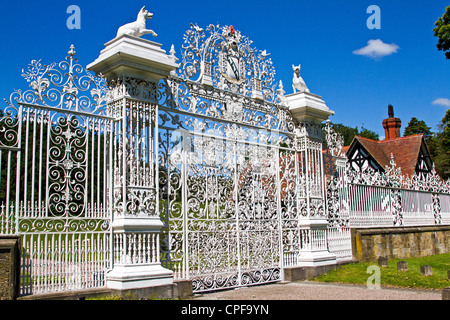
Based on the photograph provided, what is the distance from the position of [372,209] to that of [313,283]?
4.10m

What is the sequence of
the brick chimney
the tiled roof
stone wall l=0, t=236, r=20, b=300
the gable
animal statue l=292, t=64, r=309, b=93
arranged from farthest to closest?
1. the brick chimney
2. the gable
3. the tiled roof
4. animal statue l=292, t=64, r=309, b=93
5. stone wall l=0, t=236, r=20, b=300

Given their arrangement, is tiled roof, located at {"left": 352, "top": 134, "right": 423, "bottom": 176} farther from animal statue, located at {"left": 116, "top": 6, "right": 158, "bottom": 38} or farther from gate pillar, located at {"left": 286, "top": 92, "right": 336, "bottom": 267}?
animal statue, located at {"left": 116, "top": 6, "right": 158, "bottom": 38}

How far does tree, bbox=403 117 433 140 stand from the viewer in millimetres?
41969

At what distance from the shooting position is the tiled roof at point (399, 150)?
23406 mm

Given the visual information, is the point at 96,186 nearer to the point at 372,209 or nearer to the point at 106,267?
the point at 106,267

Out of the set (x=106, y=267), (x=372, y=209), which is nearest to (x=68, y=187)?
(x=106, y=267)

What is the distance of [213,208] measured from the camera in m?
8.10

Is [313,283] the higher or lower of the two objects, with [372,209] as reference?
lower

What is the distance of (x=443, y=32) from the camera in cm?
1471

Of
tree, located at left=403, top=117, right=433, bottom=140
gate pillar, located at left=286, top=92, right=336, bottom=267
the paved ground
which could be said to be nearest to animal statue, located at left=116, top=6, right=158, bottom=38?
gate pillar, located at left=286, top=92, right=336, bottom=267

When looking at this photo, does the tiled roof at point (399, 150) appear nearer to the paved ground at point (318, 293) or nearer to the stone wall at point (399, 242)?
the stone wall at point (399, 242)

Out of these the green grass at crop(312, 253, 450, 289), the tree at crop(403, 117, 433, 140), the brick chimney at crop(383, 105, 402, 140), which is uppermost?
the tree at crop(403, 117, 433, 140)

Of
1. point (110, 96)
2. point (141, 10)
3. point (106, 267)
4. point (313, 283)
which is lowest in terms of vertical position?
point (313, 283)

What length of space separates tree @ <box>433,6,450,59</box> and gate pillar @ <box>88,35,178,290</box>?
10.8m
